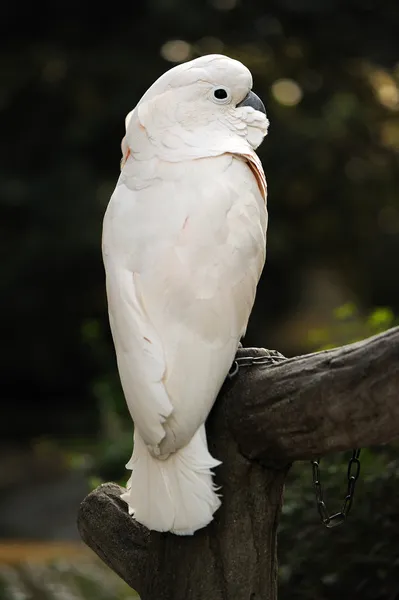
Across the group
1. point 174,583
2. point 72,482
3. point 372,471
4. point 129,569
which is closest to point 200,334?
point 174,583

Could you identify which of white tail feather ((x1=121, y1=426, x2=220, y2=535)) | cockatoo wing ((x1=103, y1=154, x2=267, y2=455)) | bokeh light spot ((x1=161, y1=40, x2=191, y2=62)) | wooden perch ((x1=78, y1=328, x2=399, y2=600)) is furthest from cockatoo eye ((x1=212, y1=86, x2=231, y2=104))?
bokeh light spot ((x1=161, y1=40, x2=191, y2=62))

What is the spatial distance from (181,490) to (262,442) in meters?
0.19

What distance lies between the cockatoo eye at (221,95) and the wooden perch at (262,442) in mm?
542

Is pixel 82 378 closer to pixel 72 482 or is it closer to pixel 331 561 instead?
pixel 72 482

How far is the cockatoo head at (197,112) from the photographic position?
77.0 inches

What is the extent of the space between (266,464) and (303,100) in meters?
5.28

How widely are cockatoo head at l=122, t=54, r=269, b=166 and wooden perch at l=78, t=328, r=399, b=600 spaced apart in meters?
0.46

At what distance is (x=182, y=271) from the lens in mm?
1857

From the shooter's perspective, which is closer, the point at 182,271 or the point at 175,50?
the point at 182,271

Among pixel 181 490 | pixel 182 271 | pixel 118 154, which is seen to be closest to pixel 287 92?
pixel 118 154

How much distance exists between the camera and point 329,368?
1732 millimetres

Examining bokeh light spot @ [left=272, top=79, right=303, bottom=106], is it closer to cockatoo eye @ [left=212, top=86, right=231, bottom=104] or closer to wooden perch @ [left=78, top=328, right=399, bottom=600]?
cockatoo eye @ [left=212, top=86, right=231, bottom=104]

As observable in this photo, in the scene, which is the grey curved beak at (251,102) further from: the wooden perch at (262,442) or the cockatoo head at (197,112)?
the wooden perch at (262,442)

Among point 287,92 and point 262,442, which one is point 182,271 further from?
point 287,92
